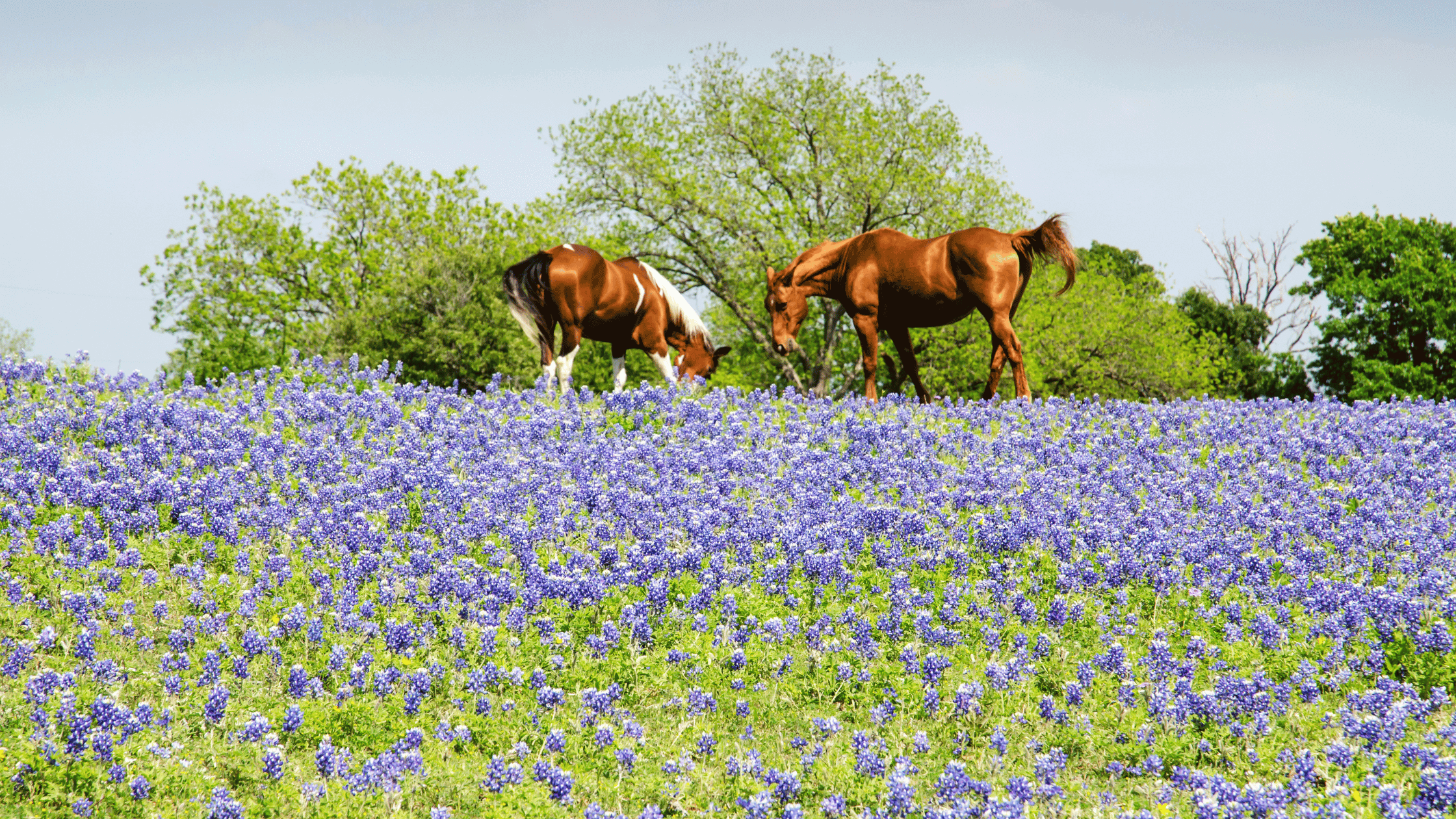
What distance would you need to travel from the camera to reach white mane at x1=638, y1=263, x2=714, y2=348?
1953 centimetres

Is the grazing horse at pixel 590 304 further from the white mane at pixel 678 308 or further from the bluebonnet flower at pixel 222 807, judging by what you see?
the bluebonnet flower at pixel 222 807

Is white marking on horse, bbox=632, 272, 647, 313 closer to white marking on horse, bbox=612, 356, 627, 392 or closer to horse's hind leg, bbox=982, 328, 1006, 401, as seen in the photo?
white marking on horse, bbox=612, 356, 627, 392

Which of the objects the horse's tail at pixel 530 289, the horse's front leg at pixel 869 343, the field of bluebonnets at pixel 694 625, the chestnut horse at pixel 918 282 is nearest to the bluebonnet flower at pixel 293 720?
the field of bluebonnets at pixel 694 625

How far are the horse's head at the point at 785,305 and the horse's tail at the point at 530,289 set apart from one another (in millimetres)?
3711

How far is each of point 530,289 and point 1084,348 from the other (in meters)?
25.5

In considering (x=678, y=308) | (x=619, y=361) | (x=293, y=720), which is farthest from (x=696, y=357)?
(x=293, y=720)

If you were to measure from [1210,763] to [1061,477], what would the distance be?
5.04 m

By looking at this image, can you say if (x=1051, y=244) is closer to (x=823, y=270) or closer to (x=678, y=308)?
(x=823, y=270)

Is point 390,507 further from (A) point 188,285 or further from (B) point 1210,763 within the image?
(A) point 188,285

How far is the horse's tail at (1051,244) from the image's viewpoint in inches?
606

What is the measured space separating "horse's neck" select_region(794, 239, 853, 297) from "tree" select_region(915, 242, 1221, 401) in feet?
62.5

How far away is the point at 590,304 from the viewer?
17.9 metres

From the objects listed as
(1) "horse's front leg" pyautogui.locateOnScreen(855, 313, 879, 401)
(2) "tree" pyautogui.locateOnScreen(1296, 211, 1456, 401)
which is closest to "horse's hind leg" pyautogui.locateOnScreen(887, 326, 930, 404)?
(1) "horse's front leg" pyautogui.locateOnScreen(855, 313, 879, 401)

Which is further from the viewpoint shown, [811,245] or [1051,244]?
[811,245]
